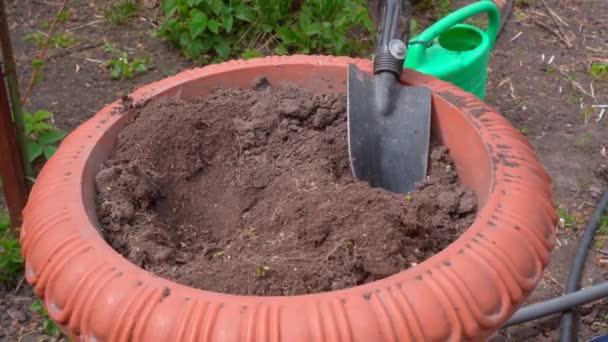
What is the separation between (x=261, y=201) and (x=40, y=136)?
1.41 meters

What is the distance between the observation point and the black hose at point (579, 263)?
183cm

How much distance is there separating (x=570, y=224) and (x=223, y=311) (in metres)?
1.70

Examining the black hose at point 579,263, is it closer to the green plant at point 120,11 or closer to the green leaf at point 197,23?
the green leaf at point 197,23

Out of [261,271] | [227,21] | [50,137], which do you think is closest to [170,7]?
[227,21]

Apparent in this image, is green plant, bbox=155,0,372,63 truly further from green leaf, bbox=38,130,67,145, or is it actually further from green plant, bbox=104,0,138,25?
green leaf, bbox=38,130,67,145

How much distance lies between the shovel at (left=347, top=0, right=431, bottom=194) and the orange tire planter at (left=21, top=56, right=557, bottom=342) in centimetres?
12

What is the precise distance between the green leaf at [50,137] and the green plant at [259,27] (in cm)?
74

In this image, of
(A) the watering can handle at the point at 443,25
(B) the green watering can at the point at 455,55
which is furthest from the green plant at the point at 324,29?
(A) the watering can handle at the point at 443,25

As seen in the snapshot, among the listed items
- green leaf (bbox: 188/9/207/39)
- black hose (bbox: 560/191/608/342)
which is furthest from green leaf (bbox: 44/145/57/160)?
black hose (bbox: 560/191/608/342)

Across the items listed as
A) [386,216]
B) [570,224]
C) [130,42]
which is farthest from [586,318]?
[130,42]

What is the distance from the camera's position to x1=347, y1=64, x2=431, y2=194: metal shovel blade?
1335 millimetres

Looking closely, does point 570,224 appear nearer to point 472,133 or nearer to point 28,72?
point 472,133

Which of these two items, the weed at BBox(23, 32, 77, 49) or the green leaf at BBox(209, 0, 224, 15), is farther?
the weed at BBox(23, 32, 77, 49)

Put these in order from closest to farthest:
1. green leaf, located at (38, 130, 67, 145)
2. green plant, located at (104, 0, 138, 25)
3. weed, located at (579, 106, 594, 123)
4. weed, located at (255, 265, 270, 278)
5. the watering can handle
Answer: weed, located at (255, 265, 270, 278)
the watering can handle
green leaf, located at (38, 130, 67, 145)
weed, located at (579, 106, 594, 123)
green plant, located at (104, 0, 138, 25)
